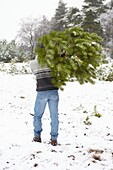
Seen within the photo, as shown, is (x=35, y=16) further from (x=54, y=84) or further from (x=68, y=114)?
(x=54, y=84)

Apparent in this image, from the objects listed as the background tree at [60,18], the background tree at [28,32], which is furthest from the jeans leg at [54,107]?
the background tree at [28,32]

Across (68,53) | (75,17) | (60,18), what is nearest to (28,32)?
(60,18)

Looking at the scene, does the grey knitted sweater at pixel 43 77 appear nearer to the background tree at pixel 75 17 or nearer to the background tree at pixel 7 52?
the background tree at pixel 75 17

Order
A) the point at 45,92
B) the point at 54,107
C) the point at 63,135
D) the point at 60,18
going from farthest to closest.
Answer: the point at 60,18 → the point at 63,135 → the point at 54,107 → the point at 45,92

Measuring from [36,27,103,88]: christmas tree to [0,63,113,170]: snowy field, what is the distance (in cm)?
144

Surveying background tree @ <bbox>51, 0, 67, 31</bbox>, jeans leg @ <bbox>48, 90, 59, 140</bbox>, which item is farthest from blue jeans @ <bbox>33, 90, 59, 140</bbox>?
background tree @ <bbox>51, 0, 67, 31</bbox>

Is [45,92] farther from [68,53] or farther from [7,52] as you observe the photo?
[7,52]

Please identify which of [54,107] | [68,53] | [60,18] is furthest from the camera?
[60,18]

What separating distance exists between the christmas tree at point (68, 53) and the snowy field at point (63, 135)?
1437mm

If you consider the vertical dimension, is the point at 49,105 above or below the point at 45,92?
below

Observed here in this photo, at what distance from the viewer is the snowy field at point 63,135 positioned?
19.4ft

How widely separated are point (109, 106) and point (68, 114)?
2880 mm

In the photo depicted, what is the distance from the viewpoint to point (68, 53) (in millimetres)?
6609

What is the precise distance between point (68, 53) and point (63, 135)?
105 inches
